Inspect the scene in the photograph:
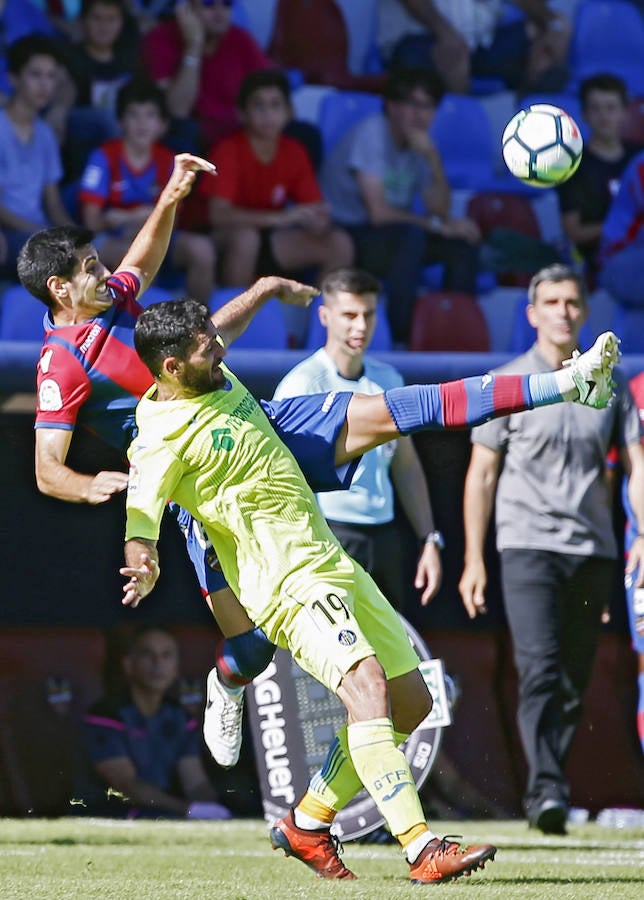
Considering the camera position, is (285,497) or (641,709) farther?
(641,709)

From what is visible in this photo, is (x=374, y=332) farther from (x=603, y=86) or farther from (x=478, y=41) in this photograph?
(x=478, y=41)

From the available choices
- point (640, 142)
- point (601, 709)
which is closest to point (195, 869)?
point (601, 709)

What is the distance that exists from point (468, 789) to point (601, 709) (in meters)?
0.81

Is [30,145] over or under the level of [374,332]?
over

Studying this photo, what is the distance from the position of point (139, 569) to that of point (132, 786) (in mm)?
2821

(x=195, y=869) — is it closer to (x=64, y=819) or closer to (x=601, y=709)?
(x=64, y=819)

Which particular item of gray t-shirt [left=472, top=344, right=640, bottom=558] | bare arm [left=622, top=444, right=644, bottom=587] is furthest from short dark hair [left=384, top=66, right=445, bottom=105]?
bare arm [left=622, top=444, right=644, bottom=587]

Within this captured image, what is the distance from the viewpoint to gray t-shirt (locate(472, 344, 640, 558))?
23.2 ft

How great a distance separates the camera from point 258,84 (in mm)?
10352

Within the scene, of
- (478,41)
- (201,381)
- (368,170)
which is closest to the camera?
(201,381)

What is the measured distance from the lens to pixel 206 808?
7.21 meters

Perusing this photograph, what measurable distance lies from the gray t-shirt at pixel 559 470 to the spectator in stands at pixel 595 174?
4.06 metres

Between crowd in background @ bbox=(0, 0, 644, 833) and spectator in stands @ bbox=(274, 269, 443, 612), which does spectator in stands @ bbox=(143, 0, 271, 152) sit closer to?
crowd in background @ bbox=(0, 0, 644, 833)

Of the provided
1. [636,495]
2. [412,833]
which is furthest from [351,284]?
[412,833]
